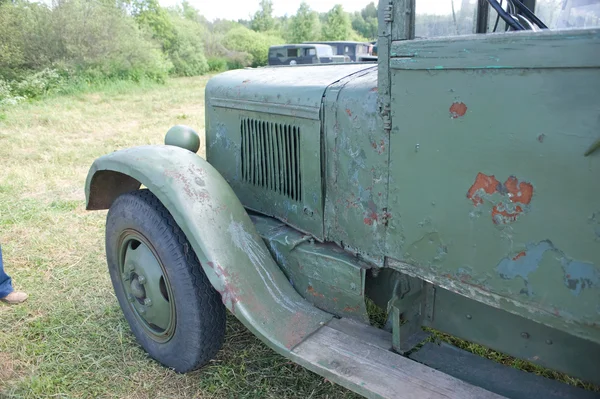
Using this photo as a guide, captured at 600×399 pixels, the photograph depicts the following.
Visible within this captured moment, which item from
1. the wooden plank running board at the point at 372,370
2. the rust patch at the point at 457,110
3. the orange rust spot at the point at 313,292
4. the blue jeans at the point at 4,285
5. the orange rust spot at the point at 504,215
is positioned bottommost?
the blue jeans at the point at 4,285

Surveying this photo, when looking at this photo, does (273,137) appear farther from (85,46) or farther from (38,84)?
(85,46)

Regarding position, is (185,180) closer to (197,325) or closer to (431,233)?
(197,325)

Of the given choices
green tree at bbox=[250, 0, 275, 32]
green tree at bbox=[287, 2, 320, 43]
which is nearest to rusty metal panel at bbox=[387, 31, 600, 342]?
green tree at bbox=[287, 2, 320, 43]

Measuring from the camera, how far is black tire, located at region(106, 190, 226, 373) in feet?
7.94

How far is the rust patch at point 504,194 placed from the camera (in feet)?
5.20

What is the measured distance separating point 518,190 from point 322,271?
1.01 m

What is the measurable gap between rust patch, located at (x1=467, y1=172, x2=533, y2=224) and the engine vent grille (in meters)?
1.01

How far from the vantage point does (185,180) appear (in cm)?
241

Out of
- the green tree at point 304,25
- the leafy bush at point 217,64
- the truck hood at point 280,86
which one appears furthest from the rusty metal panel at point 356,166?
the green tree at point 304,25

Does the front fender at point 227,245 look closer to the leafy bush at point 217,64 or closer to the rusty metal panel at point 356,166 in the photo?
the rusty metal panel at point 356,166

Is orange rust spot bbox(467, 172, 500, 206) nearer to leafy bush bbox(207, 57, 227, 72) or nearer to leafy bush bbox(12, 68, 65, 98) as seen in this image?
leafy bush bbox(12, 68, 65, 98)

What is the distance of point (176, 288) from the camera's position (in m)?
2.43

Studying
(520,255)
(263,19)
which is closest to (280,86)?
(520,255)

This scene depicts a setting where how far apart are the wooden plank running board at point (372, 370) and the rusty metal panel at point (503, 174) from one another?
403 mm
